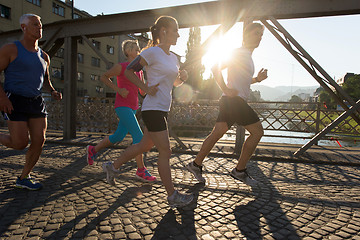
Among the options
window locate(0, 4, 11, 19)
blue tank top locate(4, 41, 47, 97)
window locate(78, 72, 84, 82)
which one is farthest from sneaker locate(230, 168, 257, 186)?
window locate(78, 72, 84, 82)

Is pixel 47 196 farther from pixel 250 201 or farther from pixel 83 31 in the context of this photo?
pixel 83 31

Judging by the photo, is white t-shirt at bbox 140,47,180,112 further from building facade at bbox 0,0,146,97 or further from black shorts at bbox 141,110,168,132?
building facade at bbox 0,0,146,97

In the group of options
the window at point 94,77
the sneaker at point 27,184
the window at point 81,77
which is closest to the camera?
the sneaker at point 27,184

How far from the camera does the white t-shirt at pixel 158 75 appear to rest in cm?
226

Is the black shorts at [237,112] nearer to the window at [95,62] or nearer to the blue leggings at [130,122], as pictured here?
the blue leggings at [130,122]

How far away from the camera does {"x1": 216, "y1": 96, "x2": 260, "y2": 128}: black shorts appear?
9.86 feet

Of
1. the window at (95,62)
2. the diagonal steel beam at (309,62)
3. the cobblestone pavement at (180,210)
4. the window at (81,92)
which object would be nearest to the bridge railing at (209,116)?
the diagonal steel beam at (309,62)

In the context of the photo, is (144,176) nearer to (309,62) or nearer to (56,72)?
(309,62)

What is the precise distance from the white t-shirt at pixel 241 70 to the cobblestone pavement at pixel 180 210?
4.05 ft

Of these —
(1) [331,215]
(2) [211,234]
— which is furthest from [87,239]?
(1) [331,215]

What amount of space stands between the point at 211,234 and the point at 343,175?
9.82 ft

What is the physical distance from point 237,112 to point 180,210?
1.35 metres

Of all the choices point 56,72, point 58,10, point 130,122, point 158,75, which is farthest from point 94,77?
point 158,75

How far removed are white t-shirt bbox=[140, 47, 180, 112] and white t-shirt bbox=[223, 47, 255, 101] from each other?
1.05m
